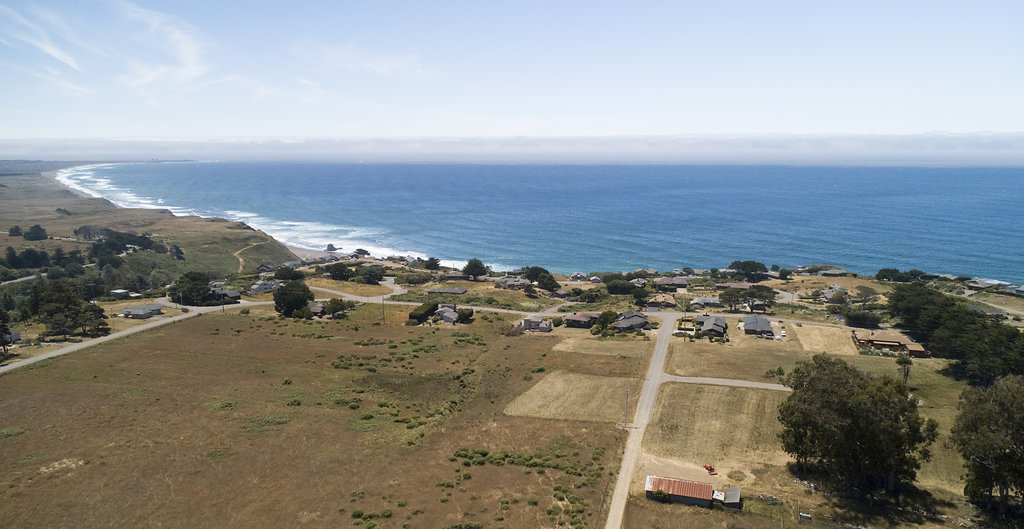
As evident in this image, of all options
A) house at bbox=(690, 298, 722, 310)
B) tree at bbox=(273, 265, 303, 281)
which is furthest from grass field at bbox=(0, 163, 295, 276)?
house at bbox=(690, 298, 722, 310)

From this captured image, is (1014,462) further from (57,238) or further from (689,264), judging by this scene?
(57,238)

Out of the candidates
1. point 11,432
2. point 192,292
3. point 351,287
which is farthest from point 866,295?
point 192,292

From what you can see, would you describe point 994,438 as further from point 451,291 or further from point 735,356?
point 451,291

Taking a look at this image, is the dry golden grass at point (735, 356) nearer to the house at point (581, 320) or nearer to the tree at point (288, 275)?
the house at point (581, 320)

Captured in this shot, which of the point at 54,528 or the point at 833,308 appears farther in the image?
the point at 833,308

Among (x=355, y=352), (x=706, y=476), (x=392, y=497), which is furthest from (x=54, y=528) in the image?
(x=706, y=476)

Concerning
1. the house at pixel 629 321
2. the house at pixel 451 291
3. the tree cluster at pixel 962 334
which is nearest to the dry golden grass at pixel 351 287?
the house at pixel 451 291
